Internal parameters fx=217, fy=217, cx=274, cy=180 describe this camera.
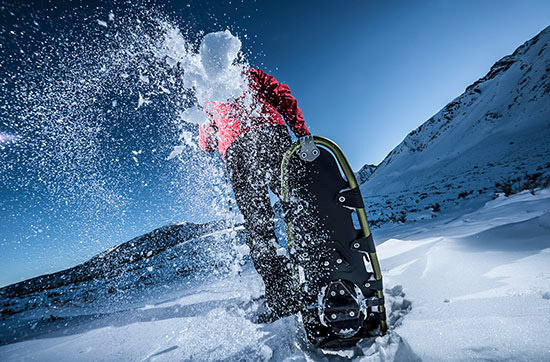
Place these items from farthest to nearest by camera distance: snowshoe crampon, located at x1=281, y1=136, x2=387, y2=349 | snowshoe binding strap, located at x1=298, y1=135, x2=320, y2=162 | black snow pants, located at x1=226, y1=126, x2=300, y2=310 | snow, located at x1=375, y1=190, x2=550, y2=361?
1. black snow pants, located at x1=226, y1=126, x2=300, y2=310
2. snowshoe binding strap, located at x1=298, y1=135, x2=320, y2=162
3. snowshoe crampon, located at x1=281, y1=136, x2=387, y2=349
4. snow, located at x1=375, y1=190, x2=550, y2=361

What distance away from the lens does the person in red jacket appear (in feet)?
5.73

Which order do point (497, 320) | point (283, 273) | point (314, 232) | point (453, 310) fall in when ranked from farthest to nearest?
point (283, 273) → point (314, 232) → point (453, 310) → point (497, 320)

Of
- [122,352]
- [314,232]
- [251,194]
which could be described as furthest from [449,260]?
[122,352]

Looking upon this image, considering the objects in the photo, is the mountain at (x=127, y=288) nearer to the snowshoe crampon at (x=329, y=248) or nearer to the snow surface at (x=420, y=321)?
the snow surface at (x=420, y=321)

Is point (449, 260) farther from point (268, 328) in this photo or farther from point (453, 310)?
point (268, 328)

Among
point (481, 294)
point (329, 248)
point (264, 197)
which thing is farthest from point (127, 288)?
point (481, 294)

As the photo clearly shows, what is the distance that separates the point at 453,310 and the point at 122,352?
7.66 feet

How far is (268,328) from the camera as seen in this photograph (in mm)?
1529

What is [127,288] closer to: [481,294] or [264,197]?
[264,197]

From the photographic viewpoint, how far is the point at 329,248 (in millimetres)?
1406

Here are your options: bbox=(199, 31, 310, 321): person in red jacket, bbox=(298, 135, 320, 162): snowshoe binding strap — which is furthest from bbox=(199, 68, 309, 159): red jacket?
bbox=(298, 135, 320, 162): snowshoe binding strap

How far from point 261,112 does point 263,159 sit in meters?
0.45

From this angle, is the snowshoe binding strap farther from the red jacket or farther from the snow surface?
the snow surface

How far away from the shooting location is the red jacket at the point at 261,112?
184 cm
